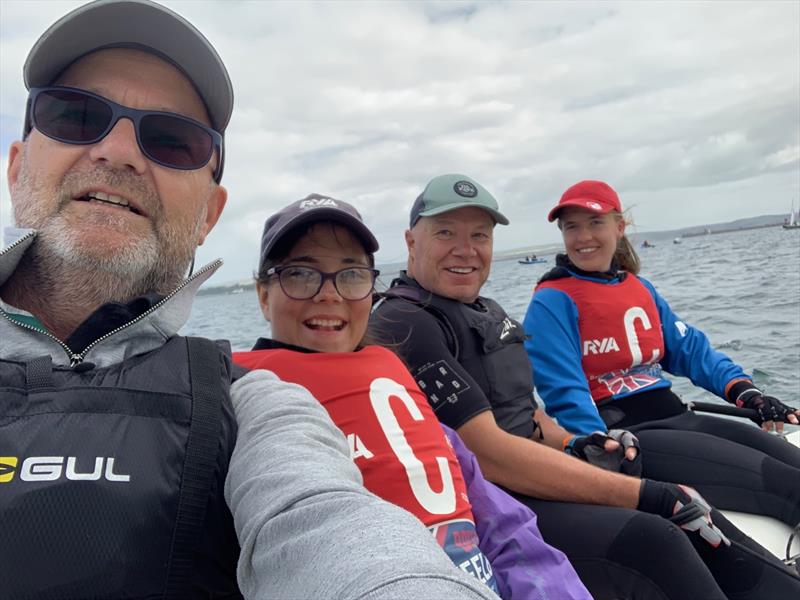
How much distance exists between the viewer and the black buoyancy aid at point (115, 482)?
2.85ft

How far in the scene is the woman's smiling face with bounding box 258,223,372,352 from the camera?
6.30ft

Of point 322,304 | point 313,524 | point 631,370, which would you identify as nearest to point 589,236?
point 631,370

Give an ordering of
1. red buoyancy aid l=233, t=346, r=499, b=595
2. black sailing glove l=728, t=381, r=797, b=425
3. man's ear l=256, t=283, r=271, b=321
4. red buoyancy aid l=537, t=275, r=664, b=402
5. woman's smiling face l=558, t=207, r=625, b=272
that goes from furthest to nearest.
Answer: woman's smiling face l=558, t=207, r=625, b=272
red buoyancy aid l=537, t=275, r=664, b=402
black sailing glove l=728, t=381, r=797, b=425
man's ear l=256, t=283, r=271, b=321
red buoyancy aid l=233, t=346, r=499, b=595

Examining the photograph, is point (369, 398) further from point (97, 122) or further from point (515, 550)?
point (97, 122)

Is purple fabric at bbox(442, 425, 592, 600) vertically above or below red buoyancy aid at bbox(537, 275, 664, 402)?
below

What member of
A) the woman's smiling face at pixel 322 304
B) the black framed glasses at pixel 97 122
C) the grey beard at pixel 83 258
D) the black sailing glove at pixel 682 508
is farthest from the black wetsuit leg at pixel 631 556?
the black framed glasses at pixel 97 122

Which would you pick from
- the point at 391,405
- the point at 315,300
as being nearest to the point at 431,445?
the point at 391,405

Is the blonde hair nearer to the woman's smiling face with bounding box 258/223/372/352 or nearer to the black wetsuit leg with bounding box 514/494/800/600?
the black wetsuit leg with bounding box 514/494/800/600

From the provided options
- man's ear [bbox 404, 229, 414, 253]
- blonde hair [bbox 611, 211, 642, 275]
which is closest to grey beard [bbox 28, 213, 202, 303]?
man's ear [bbox 404, 229, 414, 253]

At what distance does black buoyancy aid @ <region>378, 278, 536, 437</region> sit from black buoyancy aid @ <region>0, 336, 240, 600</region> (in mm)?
1508

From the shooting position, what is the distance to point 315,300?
1934 mm

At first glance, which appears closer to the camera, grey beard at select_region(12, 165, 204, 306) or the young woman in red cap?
grey beard at select_region(12, 165, 204, 306)

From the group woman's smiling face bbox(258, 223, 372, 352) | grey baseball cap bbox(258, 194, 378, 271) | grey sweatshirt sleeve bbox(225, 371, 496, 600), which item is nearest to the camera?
grey sweatshirt sleeve bbox(225, 371, 496, 600)

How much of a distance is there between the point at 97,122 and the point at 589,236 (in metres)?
2.98
